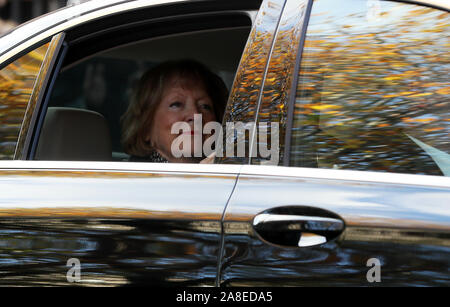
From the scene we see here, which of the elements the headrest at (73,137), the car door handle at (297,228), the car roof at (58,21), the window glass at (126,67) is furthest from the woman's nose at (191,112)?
the car door handle at (297,228)

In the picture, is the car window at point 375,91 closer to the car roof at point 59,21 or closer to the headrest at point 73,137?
the car roof at point 59,21

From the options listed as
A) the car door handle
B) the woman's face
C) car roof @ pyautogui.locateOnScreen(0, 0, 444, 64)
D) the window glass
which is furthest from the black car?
the woman's face

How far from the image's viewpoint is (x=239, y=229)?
1.81m

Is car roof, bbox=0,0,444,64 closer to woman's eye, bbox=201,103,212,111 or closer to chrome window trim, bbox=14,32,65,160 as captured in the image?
chrome window trim, bbox=14,32,65,160

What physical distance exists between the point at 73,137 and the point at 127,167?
62 cm

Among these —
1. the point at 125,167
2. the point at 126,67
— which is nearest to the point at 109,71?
the point at 126,67

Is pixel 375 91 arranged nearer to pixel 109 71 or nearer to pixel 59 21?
pixel 59 21

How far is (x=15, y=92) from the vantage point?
7.50 ft

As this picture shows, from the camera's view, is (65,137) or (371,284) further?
(65,137)

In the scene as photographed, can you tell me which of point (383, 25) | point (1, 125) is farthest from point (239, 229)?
point (1, 125)

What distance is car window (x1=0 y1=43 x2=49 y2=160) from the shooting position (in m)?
2.25

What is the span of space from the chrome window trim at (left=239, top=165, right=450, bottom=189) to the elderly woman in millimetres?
1163
